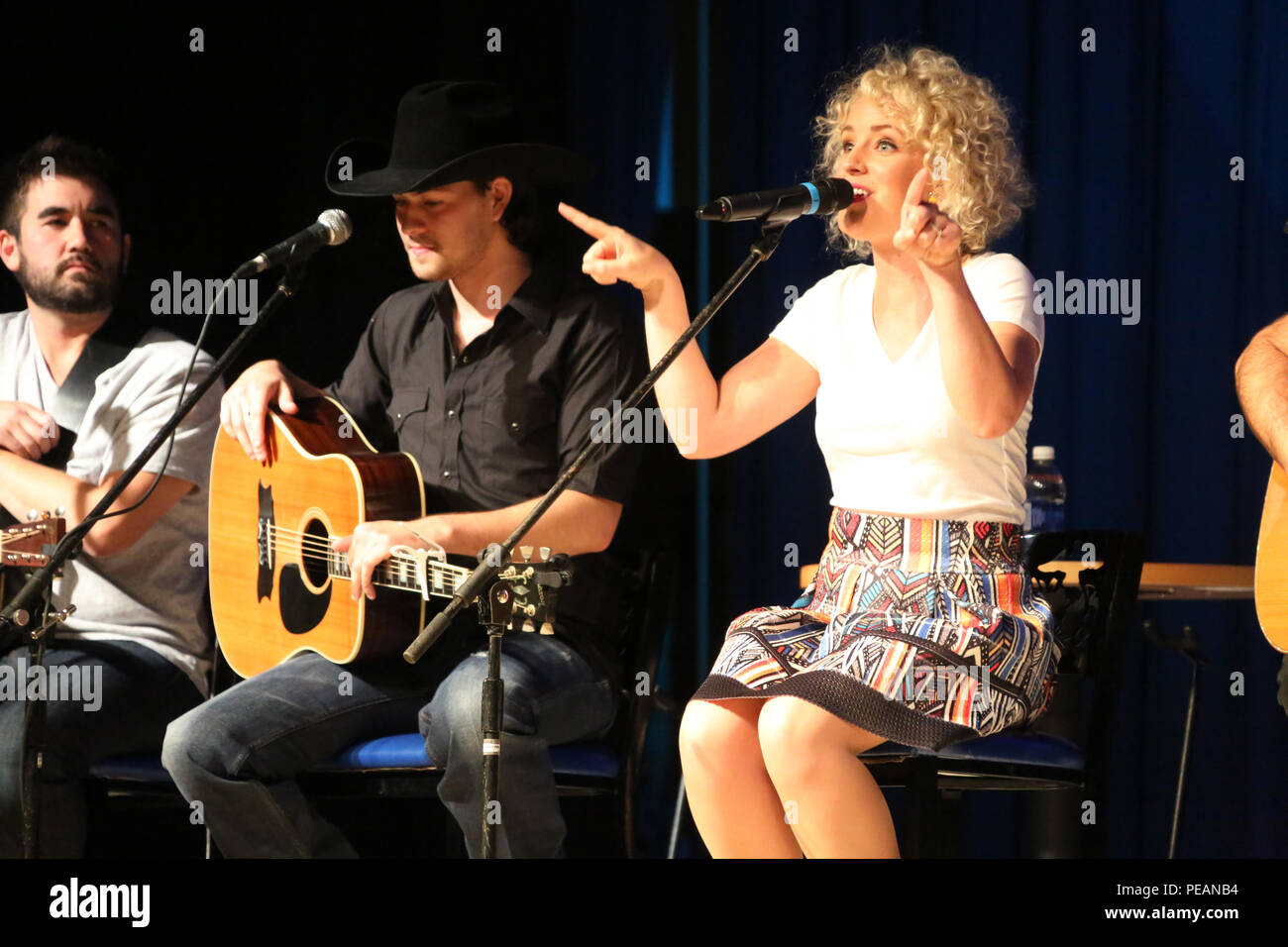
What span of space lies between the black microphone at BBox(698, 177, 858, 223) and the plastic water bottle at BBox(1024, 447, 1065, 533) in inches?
54.5

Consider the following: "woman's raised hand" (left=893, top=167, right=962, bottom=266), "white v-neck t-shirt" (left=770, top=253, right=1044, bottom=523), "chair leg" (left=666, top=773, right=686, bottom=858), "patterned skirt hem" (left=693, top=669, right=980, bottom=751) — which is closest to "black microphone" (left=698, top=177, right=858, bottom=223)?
"woman's raised hand" (left=893, top=167, right=962, bottom=266)

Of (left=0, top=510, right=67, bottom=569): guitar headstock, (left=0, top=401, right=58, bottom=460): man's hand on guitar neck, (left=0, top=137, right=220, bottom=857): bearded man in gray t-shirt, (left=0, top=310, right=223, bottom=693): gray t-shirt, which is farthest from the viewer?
(left=0, top=401, right=58, bottom=460): man's hand on guitar neck

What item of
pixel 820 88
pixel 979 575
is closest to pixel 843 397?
pixel 979 575

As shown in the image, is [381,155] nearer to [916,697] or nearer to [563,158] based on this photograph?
[563,158]

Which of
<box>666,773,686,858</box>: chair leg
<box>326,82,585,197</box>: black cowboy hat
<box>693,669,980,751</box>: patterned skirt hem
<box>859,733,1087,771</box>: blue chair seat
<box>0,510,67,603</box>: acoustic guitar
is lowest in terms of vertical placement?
<box>666,773,686,858</box>: chair leg

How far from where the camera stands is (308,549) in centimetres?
306

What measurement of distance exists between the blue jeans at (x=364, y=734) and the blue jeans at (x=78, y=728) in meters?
0.23

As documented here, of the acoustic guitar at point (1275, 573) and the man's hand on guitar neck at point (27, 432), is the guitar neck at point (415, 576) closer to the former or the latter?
the man's hand on guitar neck at point (27, 432)

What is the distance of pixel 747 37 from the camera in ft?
12.3

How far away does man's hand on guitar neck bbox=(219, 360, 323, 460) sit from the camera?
3127 millimetres

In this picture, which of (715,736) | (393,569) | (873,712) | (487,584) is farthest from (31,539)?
(873,712)

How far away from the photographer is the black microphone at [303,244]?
2570 millimetres

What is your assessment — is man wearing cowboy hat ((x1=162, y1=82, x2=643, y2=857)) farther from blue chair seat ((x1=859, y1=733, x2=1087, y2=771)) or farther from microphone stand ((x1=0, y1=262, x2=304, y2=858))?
blue chair seat ((x1=859, y1=733, x2=1087, y2=771))

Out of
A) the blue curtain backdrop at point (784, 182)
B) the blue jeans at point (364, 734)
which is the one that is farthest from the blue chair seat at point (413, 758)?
the blue curtain backdrop at point (784, 182)
